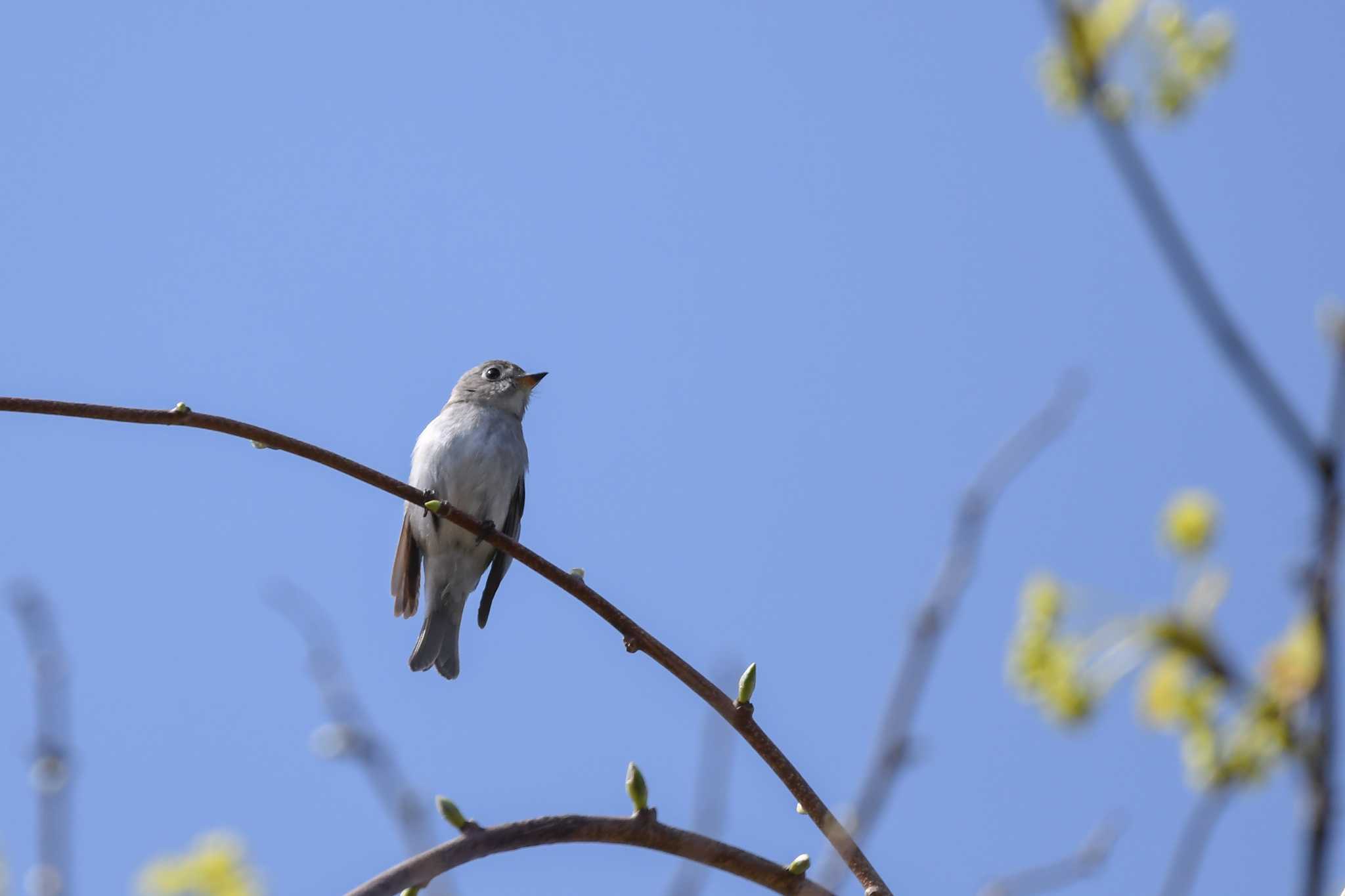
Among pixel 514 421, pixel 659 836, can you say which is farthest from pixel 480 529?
pixel 514 421

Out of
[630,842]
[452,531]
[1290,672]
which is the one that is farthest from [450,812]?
[452,531]

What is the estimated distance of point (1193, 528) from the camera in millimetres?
2217

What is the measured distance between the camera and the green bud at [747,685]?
290cm

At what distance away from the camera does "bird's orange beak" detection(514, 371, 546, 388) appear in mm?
9836

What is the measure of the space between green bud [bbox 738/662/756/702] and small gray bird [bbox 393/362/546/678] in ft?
17.5

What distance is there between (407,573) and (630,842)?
5.89 m

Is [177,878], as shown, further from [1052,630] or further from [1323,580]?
[1323,580]

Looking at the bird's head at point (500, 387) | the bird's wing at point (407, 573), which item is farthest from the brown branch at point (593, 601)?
the bird's head at point (500, 387)

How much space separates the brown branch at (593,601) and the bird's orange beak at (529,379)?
6.05m

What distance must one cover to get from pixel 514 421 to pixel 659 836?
6868 mm

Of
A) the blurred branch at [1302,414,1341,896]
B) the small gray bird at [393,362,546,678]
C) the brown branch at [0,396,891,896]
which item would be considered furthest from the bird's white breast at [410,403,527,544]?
the blurred branch at [1302,414,1341,896]

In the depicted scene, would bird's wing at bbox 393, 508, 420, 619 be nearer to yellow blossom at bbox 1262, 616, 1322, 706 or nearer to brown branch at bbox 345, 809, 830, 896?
brown branch at bbox 345, 809, 830, 896

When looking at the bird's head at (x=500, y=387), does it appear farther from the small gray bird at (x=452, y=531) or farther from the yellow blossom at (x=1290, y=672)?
the yellow blossom at (x=1290, y=672)

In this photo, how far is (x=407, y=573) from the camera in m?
8.34
